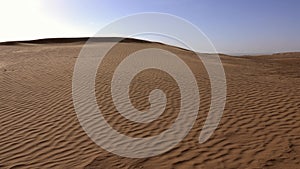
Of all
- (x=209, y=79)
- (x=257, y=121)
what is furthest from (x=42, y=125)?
(x=209, y=79)

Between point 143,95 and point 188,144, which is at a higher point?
point 143,95

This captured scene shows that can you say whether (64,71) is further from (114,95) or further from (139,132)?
(139,132)

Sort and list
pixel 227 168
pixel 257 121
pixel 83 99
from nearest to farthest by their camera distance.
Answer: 1. pixel 227 168
2. pixel 257 121
3. pixel 83 99

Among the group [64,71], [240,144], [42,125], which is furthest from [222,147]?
[64,71]

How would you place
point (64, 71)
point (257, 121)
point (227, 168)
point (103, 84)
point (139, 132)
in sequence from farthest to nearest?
point (64, 71), point (103, 84), point (257, 121), point (139, 132), point (227, 168)

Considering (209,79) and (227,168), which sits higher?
(209,79)

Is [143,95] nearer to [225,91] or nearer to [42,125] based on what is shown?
[225,91]

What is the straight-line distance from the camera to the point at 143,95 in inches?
368

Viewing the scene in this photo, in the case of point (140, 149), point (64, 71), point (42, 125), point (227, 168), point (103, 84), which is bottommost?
point (227, 168)

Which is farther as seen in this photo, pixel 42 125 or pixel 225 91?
pixel 225 91

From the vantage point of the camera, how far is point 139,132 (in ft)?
20.8

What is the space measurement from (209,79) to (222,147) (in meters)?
6.82

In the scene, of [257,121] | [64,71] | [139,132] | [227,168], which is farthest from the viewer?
[64,71]

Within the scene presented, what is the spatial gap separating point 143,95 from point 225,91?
9.08ft
